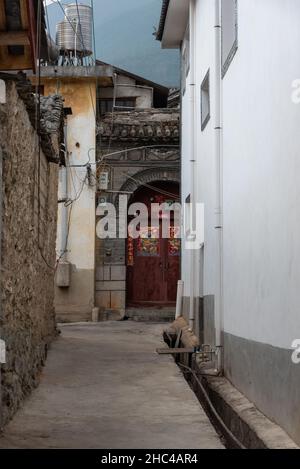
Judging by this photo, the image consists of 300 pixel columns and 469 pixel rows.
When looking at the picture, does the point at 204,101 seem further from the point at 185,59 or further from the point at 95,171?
the point at 95,171

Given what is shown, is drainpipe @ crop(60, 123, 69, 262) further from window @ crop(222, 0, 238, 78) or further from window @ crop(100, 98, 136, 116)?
window @ crop(222, 0, 238, 78)

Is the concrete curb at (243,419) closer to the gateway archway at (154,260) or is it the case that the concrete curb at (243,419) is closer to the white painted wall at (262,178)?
the white painted wall at (262,178)

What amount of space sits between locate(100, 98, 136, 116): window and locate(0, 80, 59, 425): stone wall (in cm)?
856

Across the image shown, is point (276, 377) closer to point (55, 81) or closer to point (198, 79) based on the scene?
point (198, 79)

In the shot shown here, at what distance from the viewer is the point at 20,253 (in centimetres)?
693

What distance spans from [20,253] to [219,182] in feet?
10.0

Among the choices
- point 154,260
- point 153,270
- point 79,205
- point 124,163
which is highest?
point 124,163

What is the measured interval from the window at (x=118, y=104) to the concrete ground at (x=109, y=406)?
8.32m

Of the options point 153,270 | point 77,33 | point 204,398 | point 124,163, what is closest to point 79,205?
point 124,163

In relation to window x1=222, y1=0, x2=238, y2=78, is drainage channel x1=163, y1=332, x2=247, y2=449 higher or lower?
lower

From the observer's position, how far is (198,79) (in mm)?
11617

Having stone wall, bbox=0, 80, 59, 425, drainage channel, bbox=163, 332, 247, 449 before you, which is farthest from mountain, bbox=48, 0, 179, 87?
stone wall, bbox=0, 80, 59, 425

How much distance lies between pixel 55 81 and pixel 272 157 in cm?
1212

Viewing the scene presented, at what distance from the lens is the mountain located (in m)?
40.8
